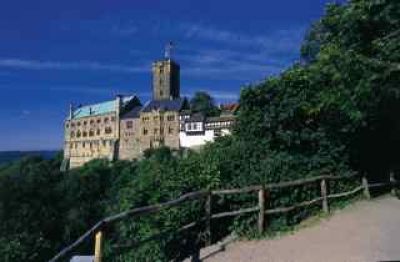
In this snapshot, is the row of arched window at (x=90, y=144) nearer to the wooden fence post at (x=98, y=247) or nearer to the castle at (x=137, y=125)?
the castle at (x=137, y=125)

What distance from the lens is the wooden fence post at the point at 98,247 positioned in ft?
27.5

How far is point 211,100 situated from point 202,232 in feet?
333

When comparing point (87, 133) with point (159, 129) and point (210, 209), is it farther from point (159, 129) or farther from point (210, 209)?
point (210, 209)

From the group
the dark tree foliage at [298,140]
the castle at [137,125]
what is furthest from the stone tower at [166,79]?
the dark tree foliage at [298,140]

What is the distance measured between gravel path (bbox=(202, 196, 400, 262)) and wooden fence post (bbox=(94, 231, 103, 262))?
2.84 metres

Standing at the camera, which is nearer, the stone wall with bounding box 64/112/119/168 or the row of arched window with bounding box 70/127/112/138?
the stone wall with bounding box 64/112/119/168

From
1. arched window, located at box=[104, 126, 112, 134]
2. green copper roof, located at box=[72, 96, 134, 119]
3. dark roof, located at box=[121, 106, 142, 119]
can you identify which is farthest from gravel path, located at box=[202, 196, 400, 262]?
green copper roof, located at box=[72, 96, 134, 119]

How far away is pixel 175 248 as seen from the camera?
11594mm

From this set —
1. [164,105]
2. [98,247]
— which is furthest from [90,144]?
[98,247]

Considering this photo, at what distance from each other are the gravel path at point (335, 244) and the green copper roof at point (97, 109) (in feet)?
376

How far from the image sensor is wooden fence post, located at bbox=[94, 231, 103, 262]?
837 centimetres

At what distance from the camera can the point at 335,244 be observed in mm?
11227

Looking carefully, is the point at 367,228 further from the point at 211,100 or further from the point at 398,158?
the point at 211,100

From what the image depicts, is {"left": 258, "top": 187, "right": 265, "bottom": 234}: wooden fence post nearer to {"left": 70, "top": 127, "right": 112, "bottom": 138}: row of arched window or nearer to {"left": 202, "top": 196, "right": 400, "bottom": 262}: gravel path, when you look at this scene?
{"left": 202, "top": 196, "right": 400, "bottom": 262}: gravel path
